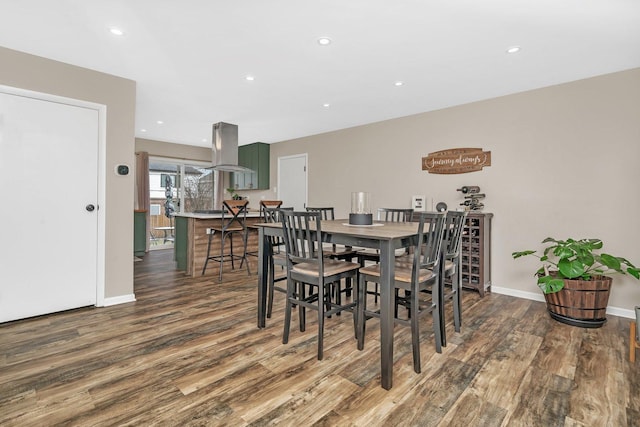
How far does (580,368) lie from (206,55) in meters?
3.62

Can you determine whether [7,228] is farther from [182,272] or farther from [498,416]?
[498,416]

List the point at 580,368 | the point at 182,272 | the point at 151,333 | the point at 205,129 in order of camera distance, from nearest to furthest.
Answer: the point at 580,368 < the point at 151,333 < the point at 182,272 < the point at 205,129

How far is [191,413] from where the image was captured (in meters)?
1.59

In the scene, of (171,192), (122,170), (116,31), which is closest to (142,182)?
(171,192)

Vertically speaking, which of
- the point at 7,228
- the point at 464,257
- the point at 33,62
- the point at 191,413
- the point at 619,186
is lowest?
the point at 191,413

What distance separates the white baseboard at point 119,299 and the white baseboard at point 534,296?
13.3ft

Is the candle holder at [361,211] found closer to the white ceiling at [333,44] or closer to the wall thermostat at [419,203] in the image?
the white ceiling at [333,44]

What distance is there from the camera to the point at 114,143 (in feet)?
10.5

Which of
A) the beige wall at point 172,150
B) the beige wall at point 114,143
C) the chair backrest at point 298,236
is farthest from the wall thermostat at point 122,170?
the beige wall at point 172,150

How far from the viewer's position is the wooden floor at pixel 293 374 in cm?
159

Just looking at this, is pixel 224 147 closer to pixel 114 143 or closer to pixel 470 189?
pixel 114 143

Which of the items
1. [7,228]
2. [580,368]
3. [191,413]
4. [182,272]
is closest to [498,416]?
[580,368]

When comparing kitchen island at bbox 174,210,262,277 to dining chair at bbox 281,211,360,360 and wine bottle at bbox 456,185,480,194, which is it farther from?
wine bottle at bbox 456,185,480,194

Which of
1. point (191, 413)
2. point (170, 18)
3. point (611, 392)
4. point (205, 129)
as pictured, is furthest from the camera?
point (205, 129)
